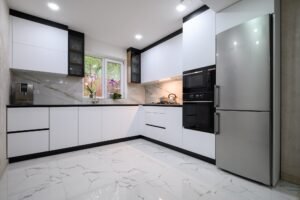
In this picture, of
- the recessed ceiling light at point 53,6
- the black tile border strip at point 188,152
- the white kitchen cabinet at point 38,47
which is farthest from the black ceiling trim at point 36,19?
the black tile border strip at point 188,152

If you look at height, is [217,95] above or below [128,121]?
above

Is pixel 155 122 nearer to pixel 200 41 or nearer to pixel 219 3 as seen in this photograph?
pixel 200 41

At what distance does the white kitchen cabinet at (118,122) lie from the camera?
3.01 metres

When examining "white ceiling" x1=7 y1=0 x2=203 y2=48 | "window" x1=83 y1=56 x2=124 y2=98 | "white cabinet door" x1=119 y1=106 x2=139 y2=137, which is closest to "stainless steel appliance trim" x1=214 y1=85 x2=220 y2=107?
"white ceiling" x1=7 y1=0 x2=203 y2=48

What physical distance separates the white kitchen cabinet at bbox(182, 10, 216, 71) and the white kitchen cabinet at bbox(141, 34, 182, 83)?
44 centimetres

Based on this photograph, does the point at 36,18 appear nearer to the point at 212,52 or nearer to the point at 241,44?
the point at 212,52

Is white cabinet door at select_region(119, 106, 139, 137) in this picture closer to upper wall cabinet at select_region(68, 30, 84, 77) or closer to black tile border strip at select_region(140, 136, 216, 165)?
black tile border strip at select_region(140, 136, 216, 165)

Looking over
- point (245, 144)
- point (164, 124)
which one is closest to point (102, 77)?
point (164, 124)

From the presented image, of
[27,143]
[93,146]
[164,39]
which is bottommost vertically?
[93,146]

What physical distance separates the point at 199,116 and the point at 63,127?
2.29 meters

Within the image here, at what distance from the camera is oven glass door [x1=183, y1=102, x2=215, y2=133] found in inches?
79.2

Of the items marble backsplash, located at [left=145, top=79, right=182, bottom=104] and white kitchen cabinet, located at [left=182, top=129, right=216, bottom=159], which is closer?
white kitchen cabinet, located at [left=182, top=129, right=216, bottom=159]

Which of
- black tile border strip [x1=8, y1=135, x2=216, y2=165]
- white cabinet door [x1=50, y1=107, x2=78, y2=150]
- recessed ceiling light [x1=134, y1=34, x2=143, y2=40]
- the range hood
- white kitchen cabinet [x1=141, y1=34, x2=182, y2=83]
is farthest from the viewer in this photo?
recessed ceiling light [x1=134, y1=34, x2=143, y2=40]

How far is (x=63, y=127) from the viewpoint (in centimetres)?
252
